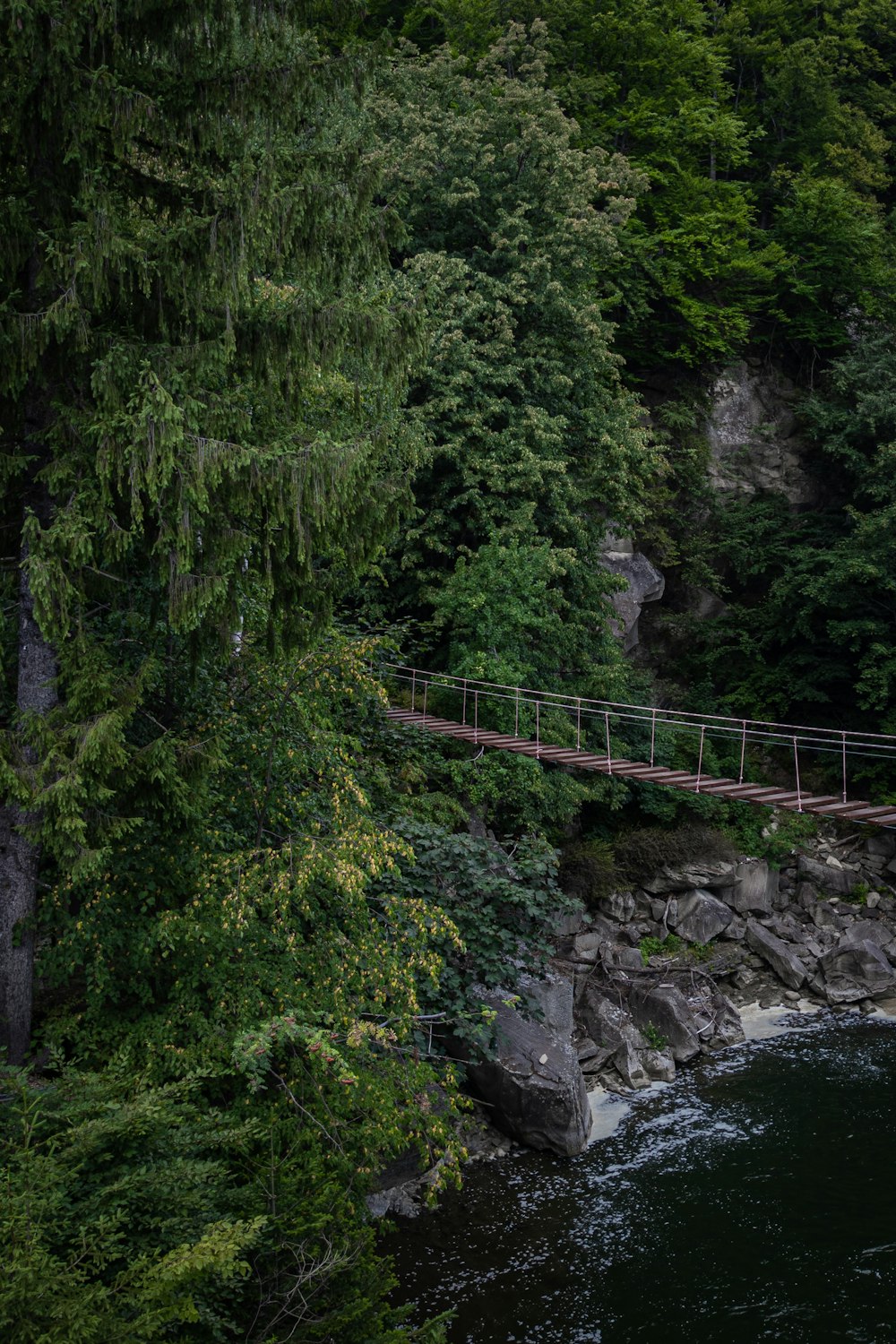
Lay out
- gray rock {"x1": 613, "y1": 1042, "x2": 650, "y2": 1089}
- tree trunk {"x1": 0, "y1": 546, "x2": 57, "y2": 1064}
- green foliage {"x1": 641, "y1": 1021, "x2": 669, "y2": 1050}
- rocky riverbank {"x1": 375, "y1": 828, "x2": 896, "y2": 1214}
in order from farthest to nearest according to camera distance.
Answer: green foliage {"x1": 641, "y1": 1021, "x2": 669, "y2": 1050} → gray rock {"x1": 613, "y1": 1042, "x2": 650, "y2": 1089} → rocky riverbank {"x1": 375, "y1": 828, "x2": 896, "y2": 1214} → tree trunk {"x1": 0, "y1": 546, "x2": 57, "y2": 1064}

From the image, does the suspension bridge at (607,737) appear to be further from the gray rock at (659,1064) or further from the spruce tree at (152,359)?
the spruce tree at (152,359)

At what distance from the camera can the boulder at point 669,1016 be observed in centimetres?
1145

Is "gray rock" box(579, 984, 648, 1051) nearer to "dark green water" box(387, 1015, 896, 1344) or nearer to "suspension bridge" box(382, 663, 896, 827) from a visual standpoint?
"dark green water" box(387, 1015, 896, 1344)

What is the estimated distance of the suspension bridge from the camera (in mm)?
10516

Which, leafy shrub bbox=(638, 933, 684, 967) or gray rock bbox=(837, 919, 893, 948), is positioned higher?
leafy shrub bbox=(638, 933, 684, 967)

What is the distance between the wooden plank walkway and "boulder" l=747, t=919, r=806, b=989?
293cm

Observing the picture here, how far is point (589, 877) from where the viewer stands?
1392 centimetres

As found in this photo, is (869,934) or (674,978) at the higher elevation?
(674,978)

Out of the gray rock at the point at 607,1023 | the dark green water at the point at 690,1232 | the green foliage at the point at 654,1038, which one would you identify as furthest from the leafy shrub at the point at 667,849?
the dark green water at the point at 690,1232

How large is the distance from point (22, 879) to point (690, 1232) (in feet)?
19.1

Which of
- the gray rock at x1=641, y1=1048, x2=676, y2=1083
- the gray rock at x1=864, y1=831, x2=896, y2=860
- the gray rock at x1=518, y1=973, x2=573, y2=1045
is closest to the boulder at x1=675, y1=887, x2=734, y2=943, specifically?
the gray rock at x1=641, y1=1048, x2=676, y2=1083

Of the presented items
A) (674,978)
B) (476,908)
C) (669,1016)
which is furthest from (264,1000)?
(674,978)

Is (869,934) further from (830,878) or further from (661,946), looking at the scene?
(661,946)

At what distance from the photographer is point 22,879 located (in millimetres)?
5680
